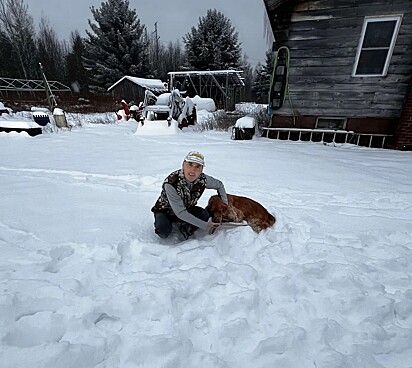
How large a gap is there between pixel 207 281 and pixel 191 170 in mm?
878

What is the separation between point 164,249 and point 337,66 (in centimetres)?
636

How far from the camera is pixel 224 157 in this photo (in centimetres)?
495

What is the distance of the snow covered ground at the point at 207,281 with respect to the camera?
1.22m

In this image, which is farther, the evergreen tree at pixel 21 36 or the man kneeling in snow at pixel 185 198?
the evergreen tree at pixel 21 36

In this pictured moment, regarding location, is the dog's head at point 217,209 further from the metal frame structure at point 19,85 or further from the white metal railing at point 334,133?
the metal frame structure at point 19,85

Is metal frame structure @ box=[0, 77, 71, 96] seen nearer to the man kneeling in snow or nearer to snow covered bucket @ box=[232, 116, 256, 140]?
snow covered bucket @ box=[232, 116, 256, 140]

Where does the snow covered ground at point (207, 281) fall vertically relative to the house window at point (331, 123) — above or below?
below

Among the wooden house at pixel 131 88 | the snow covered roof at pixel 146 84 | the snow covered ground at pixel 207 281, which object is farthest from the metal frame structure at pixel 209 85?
the snow covered ground at pixel 207 281

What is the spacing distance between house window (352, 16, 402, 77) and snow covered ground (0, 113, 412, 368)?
3715mm

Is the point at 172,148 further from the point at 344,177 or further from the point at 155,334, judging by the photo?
the point at 155,334

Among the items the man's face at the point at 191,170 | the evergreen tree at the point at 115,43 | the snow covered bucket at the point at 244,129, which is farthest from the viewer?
the evergreen tree at the point at 115,43

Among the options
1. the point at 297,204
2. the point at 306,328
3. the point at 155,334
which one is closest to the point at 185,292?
the point at 155,334

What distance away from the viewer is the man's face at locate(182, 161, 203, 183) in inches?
Result: 77.8

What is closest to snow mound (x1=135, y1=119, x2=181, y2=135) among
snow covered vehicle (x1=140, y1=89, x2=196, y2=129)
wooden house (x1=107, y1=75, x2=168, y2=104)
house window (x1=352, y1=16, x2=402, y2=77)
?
→ snow covered vehicle (x1=140, y1=89, x2=196, y2=129)
